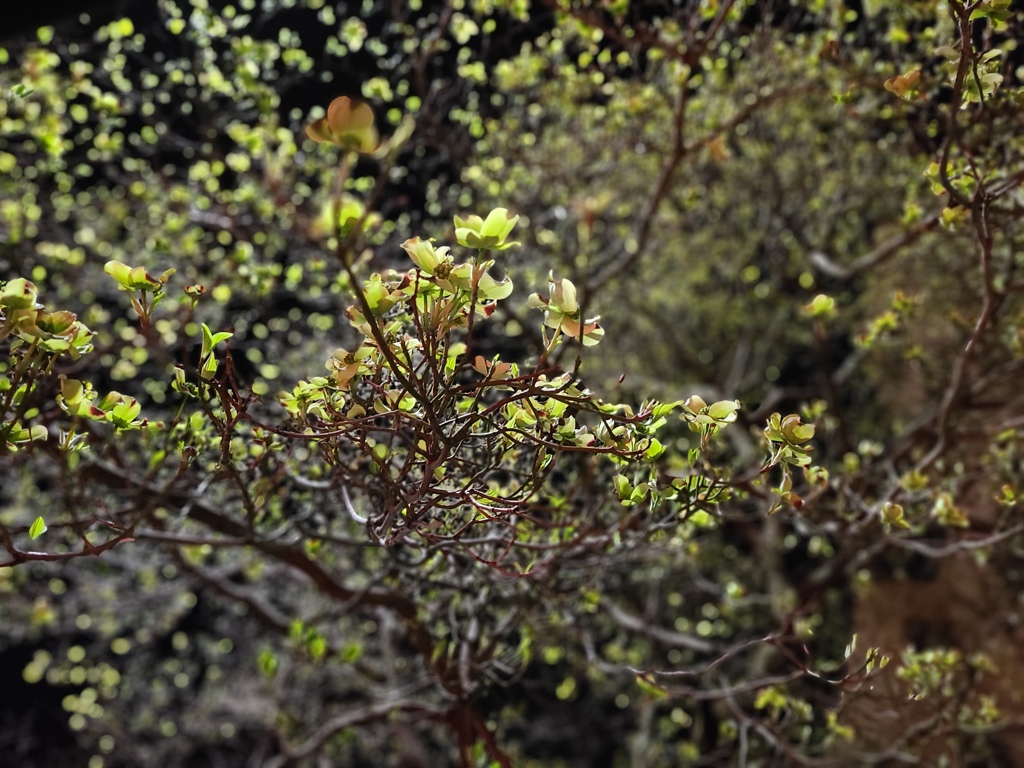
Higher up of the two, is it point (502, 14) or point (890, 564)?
point (502, 14)

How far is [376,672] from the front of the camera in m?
4.39

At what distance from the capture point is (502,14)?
10.7 ft

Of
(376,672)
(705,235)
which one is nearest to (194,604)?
(376,672)

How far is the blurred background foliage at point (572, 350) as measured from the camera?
2188 mm

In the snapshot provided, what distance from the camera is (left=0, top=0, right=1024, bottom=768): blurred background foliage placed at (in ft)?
7.18

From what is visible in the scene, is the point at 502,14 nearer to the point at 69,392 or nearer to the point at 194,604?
the point at 69,392

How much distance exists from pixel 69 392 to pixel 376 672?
3.56 meters

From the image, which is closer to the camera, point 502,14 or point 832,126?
point 502,14

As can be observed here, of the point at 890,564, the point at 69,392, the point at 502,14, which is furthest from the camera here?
the point at 890,564

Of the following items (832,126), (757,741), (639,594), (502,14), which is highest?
(832,126)

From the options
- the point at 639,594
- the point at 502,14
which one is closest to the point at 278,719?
the point at 639,594

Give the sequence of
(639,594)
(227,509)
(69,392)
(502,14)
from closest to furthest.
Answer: (69,392) → (227,509) → (502,14) → (639,594)

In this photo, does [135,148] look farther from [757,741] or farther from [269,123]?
[757,741]

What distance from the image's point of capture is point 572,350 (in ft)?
11.2
